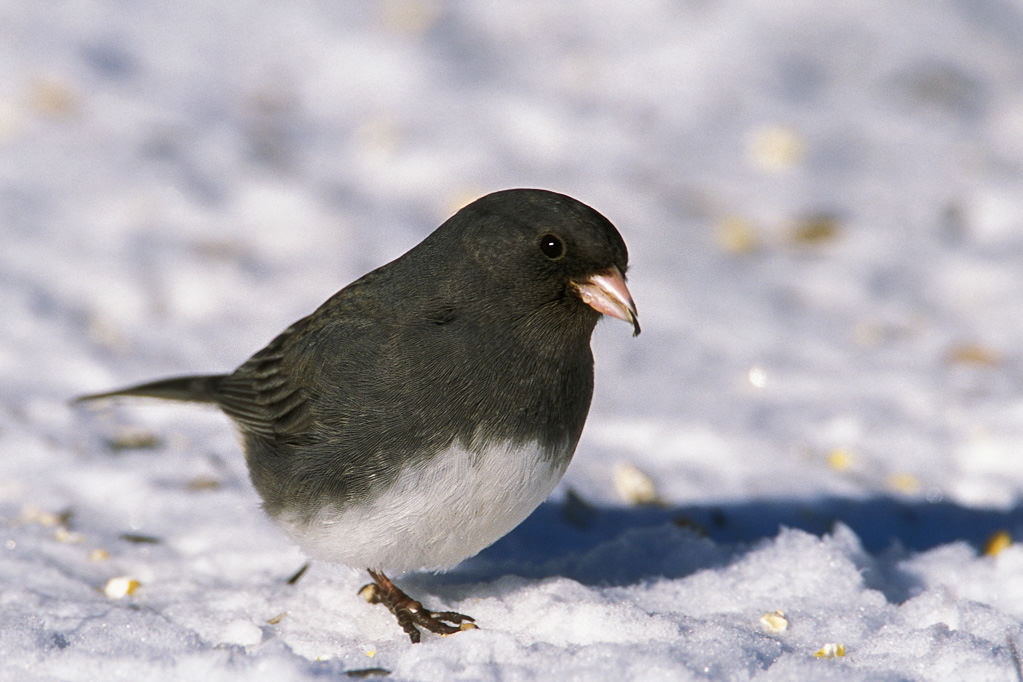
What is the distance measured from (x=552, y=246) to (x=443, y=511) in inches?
26.6

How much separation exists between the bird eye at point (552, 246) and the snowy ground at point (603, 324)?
899 millimetres

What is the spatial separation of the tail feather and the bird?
24.8 inches

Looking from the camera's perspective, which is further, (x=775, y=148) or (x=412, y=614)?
(x=775, y=148)

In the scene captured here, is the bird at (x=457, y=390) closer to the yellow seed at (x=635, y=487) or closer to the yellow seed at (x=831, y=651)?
the yellow seed at (x=831, y=651)

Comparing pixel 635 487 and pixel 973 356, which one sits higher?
pixel 973 356

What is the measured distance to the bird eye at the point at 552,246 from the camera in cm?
270

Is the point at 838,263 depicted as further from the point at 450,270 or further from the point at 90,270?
the point at 90,270

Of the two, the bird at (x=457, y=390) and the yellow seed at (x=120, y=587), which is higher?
the bird at (x=457, y=390)

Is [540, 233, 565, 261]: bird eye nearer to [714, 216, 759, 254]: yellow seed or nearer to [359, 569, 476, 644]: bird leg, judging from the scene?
[359, 569, 476, 644]: bird leg

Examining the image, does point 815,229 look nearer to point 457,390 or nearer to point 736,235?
point 736,235

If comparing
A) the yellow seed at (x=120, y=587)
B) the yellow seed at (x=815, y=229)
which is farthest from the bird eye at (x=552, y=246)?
the yellow seed at (x=815, y=229)

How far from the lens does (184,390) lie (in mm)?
3520

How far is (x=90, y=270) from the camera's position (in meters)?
4.92

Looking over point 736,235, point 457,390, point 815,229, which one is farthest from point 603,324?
point 815,229
